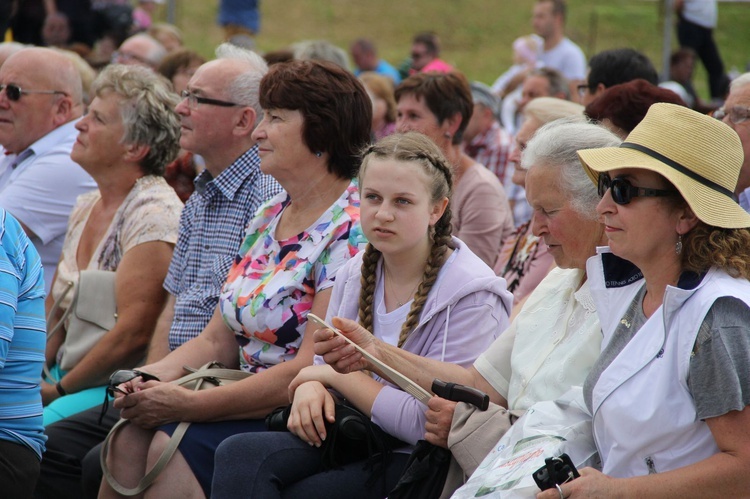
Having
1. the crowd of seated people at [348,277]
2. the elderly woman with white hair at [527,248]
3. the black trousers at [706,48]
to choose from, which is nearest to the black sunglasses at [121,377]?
the crowd of seated people at [348,277]

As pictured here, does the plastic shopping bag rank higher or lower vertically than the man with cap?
higher

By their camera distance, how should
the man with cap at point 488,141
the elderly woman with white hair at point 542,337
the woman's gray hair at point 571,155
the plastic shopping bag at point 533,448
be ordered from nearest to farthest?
the plastic shopping bag at point 533,448, the elderly woman with white hair at point 542,337, the woman's gray hair at point 571,155, the man with cap at point 488,141

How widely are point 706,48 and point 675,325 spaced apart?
11.3 meters

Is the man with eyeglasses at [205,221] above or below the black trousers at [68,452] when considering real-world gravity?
above

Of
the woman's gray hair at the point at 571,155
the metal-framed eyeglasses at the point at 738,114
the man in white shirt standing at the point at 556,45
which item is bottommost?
the man in white shirt standing at the point at 556,45

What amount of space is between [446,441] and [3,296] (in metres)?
1.51

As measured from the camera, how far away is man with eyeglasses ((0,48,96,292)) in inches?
201

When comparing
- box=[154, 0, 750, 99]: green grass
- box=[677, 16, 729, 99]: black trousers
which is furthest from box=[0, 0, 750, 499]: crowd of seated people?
box=[154, 0, 750, 99]: green grass

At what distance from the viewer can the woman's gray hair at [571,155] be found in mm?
2959

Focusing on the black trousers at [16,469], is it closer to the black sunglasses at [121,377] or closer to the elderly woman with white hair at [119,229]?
the black sunglasses at [121,377]

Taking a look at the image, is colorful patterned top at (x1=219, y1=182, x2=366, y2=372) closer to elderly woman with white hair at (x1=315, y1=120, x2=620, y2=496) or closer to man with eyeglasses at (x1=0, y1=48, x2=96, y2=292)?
elderly woman with white hair at (x1=315, y1=120, x2=620, y2=496)

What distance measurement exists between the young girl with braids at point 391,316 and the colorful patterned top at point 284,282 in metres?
0.24

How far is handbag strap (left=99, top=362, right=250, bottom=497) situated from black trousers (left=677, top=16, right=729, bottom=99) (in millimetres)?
10314

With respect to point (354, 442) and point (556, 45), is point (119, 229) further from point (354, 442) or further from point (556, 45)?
point (556, 45)
